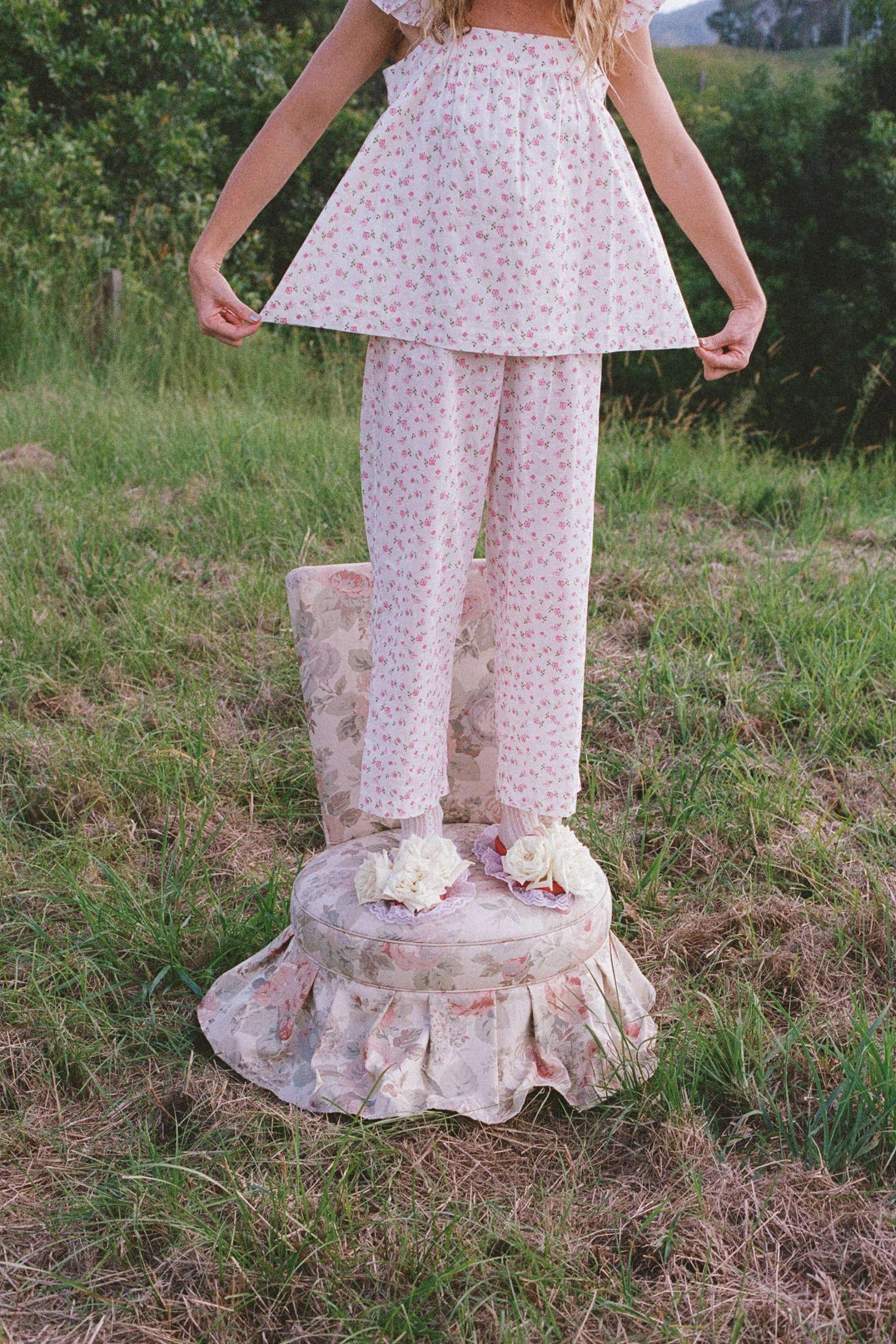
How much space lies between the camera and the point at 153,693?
9.87 feet

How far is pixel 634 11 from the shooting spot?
174 centimetres

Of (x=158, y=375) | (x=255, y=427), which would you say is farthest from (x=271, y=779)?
(x=158, y=375)

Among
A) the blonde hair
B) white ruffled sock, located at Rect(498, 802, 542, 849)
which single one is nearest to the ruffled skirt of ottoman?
white ruffled sock, located at Rect(498, 802, 542, 849)

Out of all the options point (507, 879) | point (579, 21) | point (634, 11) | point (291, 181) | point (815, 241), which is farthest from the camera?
point (291, 181)

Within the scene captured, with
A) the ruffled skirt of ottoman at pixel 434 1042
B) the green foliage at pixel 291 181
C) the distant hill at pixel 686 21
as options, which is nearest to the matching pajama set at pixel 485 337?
the ruffled skirt of ottoman at pixel 434 1042

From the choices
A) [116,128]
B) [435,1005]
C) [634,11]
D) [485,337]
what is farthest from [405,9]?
[116,128]

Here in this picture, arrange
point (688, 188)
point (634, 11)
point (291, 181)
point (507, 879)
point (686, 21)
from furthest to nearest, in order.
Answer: point (686, 21)
point (291, 181)
point (507, 879)
point (688, 188)
point (634, 11)

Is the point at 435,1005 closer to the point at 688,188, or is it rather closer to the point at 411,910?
the point at 411,910

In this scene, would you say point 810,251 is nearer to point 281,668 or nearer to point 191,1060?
point 281,668

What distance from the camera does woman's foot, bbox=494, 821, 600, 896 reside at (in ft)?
6.19

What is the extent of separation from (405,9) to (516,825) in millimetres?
1292

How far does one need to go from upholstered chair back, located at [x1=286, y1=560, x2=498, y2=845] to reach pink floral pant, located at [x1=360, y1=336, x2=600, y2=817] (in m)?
0.32

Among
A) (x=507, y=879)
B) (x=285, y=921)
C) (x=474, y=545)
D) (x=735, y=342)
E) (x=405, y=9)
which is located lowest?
(x=285, y=921)

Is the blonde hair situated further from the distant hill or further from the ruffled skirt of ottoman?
the distant hill
